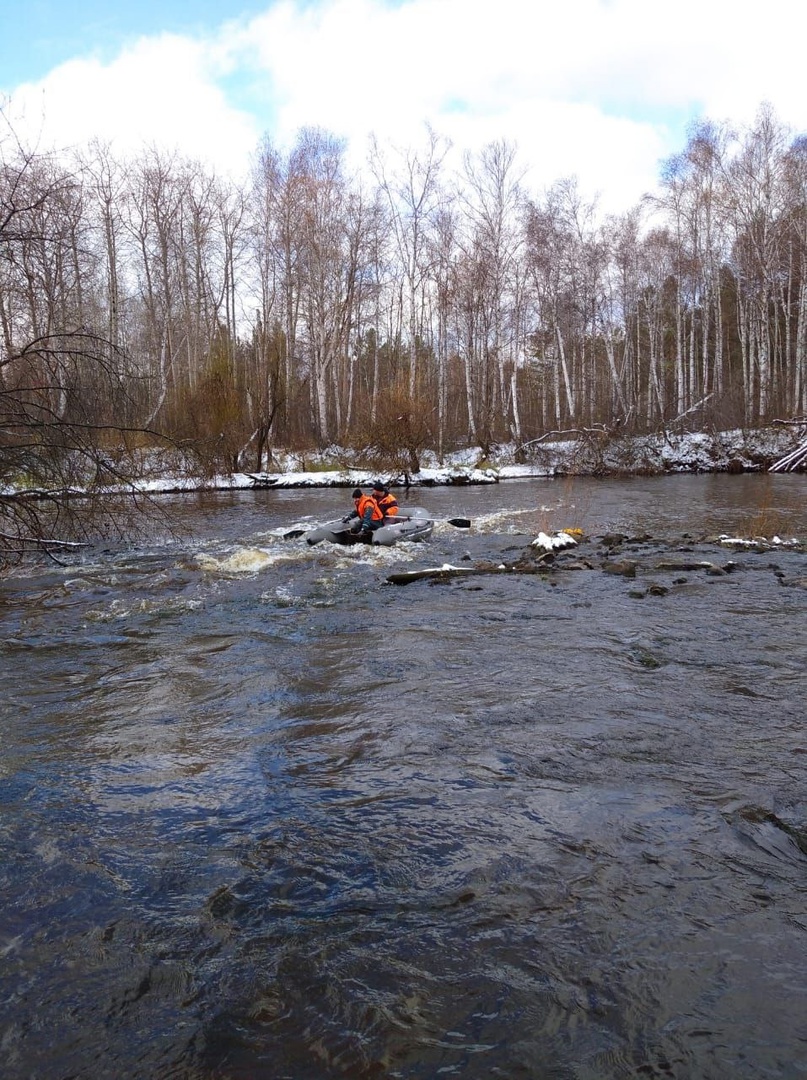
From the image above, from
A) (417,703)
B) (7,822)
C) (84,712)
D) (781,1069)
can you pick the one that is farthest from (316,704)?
(781,1069)

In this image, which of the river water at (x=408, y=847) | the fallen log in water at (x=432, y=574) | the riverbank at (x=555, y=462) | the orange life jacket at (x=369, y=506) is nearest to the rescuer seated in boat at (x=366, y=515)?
the orange life jacket at (x=369, y=506)

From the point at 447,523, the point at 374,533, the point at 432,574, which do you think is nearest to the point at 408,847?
the point at 432,574

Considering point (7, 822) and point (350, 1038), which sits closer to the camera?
point (350, 1038)

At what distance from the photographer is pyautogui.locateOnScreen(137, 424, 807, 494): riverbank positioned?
81.8 ft

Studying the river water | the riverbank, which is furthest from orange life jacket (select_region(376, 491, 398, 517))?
the riverbank

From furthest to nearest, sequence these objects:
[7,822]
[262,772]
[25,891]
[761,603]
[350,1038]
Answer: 1. [761,603]
2. [262,772]
3. [7,822]
4. [25,891]
5. [350,1038]

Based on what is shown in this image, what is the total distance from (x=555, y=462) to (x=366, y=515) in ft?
53.6

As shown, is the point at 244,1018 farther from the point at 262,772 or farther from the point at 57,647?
the point at 57,647

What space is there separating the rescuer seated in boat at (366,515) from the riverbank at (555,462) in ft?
36.6

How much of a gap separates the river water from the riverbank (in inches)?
695

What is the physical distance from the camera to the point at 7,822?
144 inches

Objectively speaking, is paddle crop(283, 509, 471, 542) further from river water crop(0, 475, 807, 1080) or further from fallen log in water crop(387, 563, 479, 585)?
river water crop(0, 475, 807, 1080)

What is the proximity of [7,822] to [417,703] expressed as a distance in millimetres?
2666

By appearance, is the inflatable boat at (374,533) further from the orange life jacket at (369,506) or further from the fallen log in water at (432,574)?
the fallen log in water at (432,574)
